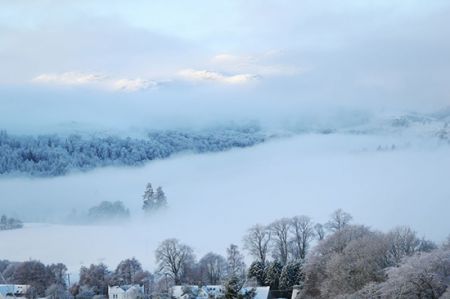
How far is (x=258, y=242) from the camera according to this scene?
38719 millimetres

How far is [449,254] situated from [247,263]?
1696 centimetres

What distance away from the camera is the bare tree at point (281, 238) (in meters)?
37.3

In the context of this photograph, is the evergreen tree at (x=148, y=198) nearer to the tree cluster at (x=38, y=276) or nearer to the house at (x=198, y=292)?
the tree cluster at (x=38, y=276)

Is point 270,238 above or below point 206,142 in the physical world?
below

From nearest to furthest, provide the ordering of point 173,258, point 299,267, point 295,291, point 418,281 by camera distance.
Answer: point 418,281 < point 295,291 < point 299,267 < point 173,258

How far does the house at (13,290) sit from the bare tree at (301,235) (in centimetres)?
1364

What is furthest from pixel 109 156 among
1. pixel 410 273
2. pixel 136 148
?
pixel 410 273

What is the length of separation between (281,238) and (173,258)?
5825 mm

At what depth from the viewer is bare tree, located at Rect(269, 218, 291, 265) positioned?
37.3 m

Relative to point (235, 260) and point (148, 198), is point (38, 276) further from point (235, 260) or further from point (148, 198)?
point (148, 198)

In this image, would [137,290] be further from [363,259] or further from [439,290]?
[439,290]

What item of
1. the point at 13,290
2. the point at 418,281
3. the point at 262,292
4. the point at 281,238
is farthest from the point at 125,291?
the point at 418,281

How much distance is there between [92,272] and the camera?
3725 cm

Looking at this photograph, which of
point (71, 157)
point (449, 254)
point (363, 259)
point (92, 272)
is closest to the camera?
point (449, 254)
